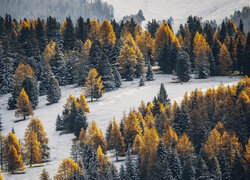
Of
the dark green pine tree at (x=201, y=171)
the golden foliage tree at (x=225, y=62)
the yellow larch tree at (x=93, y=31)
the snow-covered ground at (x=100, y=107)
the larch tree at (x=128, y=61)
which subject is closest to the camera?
the dark green pine tree at (x=201, y=171)

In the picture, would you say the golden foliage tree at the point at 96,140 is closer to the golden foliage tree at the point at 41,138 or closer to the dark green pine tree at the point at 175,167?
the golden foliage tree at the point at 41,138

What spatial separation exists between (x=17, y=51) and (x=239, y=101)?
7296 cm

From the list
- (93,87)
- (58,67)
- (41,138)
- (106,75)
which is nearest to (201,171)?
(41,138)

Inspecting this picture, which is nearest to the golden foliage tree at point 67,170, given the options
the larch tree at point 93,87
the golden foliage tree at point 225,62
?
the larch tree at point 93,87

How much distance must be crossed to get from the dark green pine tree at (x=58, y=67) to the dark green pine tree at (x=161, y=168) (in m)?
51.5

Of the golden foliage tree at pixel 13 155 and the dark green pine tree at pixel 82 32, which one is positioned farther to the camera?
the dark green pine tree at pixel 82 32

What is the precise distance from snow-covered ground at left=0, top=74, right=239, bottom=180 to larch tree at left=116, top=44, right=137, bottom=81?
3264 mm

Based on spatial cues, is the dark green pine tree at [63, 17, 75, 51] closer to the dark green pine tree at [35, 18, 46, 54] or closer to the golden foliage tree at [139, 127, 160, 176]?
the dark green pine tree at [35, 18, 46, 54]

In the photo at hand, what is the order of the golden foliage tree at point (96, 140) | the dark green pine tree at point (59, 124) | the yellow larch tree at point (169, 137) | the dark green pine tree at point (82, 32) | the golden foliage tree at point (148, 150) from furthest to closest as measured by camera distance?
the dark green pine tree at point (82, 32)
the dark green pine tree at point (59, 124)
the golden foliage tree at point (96, 140)
the yellow larch tree at point (169, 137)
the golden foliage tree at point (148, 150)

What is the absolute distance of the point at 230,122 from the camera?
157 ft

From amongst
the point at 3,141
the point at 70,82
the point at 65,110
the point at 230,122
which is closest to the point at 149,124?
the point at 230,122

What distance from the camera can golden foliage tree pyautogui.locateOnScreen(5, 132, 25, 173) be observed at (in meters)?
45.3

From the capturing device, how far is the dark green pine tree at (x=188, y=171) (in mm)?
39031

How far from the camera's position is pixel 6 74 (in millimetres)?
83688
